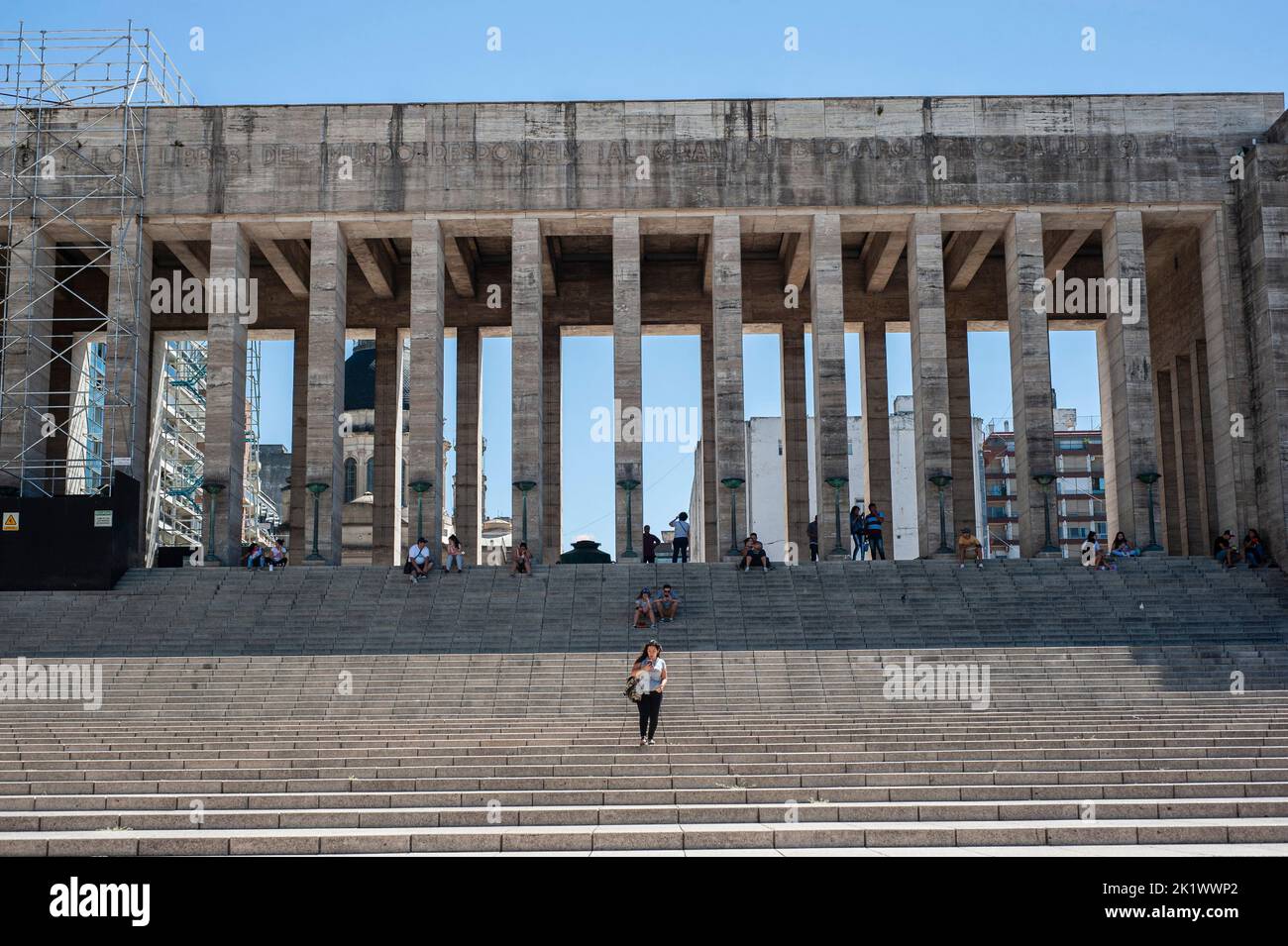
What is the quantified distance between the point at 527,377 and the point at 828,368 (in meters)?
6.72

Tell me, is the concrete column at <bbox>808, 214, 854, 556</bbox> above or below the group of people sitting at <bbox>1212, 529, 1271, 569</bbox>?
above

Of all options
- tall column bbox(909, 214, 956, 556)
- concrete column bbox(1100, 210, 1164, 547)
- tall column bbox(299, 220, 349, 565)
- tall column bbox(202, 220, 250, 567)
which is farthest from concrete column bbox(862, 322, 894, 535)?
tall column bbox(202, 220, 250, 567)

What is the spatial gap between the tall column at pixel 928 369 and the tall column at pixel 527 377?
27.4 feet

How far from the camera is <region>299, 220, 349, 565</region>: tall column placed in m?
30.5

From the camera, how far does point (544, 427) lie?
36.4 metres

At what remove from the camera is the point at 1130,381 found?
30.5 m

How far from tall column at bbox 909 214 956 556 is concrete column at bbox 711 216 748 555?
12.8ft

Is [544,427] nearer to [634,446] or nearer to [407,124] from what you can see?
[634,446]

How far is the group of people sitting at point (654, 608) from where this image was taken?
2302cm

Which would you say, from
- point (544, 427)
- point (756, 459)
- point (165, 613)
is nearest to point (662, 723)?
point (165, 613)

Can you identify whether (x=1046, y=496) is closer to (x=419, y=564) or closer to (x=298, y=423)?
(x=419, y=564)

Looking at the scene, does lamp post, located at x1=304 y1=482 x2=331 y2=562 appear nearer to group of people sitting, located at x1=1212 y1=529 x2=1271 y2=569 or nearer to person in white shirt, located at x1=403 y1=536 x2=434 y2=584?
person in white shirt, located at x1=403 y1=536 x2=434 y2=584

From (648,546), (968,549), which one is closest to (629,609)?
(648,546)
